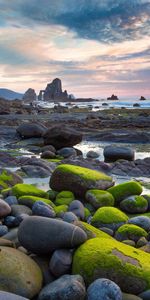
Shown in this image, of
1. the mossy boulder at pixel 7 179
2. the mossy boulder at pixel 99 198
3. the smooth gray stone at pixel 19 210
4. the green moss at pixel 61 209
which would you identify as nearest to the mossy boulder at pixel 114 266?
the smooth gray stone at pixel 19 210

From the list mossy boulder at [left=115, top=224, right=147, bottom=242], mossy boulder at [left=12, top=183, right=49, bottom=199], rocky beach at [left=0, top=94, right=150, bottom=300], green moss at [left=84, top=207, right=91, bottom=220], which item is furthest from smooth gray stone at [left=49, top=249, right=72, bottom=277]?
mossy boulder at [left=12, top=183, right=49, bottom=199]

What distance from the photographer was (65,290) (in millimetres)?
3984

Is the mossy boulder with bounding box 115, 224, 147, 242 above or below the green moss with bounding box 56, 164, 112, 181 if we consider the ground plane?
below

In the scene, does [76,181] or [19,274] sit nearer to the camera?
[19,274]

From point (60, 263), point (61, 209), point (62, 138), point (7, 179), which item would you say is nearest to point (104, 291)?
point (60, 263)

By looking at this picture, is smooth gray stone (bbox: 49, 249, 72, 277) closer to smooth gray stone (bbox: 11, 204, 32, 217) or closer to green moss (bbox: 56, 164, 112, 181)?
smooth gray stone (bbox: 11, 204, 32, 217)

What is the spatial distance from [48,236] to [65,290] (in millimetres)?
963

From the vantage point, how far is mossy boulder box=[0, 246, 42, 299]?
4.14 meters

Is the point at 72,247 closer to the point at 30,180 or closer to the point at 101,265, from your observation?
the point at 101,265

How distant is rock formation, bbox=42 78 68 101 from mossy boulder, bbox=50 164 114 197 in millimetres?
167663

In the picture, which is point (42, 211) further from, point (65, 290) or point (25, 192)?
point (65, 290)

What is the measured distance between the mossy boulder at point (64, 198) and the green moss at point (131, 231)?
2.13 meters

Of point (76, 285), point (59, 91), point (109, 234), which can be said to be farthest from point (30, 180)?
point (59, 91)

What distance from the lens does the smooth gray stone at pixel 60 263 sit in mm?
4621
